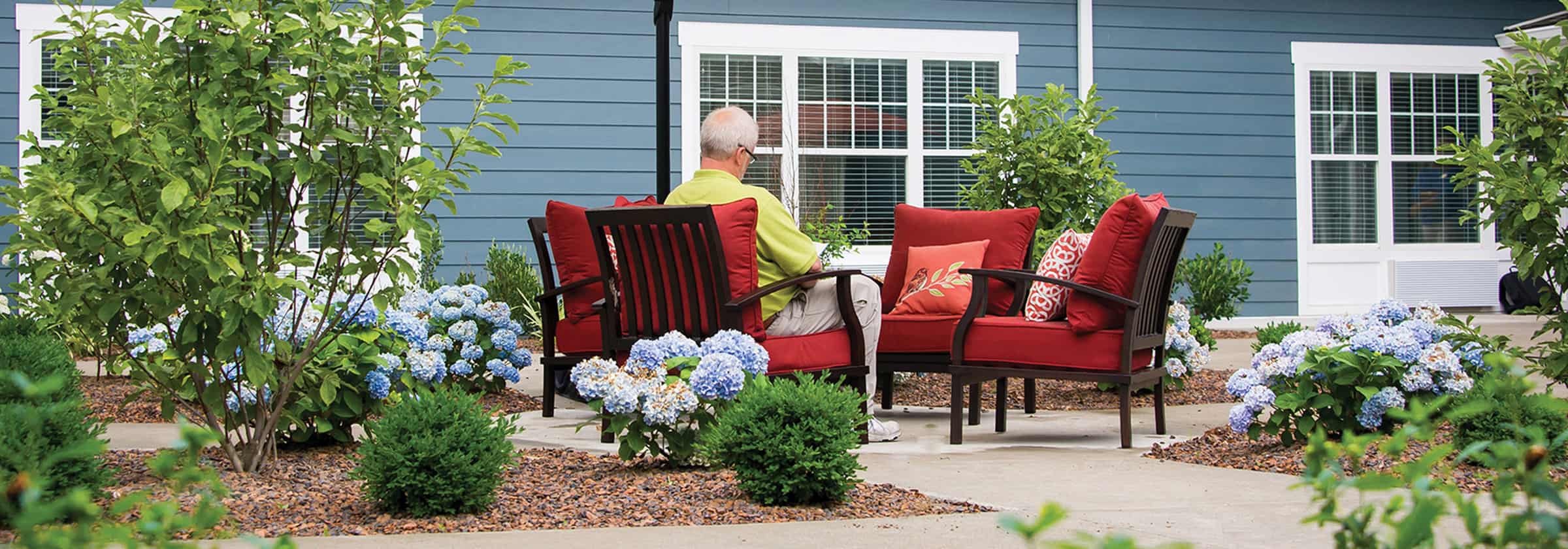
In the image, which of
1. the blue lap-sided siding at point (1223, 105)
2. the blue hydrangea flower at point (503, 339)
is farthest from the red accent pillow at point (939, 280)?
the blue lap-sided siding at point (1223, 105)

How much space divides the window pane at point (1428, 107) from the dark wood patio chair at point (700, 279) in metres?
7.72

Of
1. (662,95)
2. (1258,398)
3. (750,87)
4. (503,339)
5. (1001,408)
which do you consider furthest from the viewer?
(750,87)

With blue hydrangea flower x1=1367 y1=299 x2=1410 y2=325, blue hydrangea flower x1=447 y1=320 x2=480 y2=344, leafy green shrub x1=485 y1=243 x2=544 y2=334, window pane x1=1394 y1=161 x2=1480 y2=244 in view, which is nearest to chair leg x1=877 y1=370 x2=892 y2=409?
blue hydrangea flower x1=447 y1=320 x2=480 y2=344

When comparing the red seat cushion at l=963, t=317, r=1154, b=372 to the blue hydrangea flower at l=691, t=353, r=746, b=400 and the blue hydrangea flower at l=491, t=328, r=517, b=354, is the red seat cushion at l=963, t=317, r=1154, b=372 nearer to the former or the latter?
the blue hydrangea flower at l=691, t=353, r=746, b=400

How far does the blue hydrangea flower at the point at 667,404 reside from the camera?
3322mm

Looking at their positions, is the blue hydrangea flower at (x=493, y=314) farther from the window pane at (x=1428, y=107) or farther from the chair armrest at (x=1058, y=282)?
the window pane at (x=1428, y=107)

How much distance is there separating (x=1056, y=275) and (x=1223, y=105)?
228 inches

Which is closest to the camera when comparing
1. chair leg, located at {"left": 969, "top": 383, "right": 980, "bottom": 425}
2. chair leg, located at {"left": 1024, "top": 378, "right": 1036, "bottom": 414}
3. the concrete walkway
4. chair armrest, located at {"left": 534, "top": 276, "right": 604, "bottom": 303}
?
the concrete walkway

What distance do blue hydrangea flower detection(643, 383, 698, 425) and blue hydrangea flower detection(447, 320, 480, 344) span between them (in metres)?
2.13

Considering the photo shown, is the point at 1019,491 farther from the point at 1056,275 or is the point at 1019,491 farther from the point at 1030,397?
the point at 1030,397

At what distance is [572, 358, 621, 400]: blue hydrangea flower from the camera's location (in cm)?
340

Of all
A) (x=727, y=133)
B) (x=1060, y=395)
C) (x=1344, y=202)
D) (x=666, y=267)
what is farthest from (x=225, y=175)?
(x=1344, y=202)

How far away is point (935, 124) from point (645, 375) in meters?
6.43

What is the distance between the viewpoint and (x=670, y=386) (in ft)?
11.1
